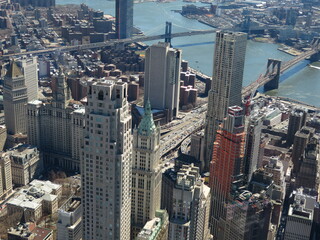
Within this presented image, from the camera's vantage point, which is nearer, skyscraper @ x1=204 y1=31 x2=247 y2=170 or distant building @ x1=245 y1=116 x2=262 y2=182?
distant building @ x1=245 y1=116 x2=262 y2=182

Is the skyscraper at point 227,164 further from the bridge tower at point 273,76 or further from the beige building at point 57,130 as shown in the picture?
the bridge tower at point 273,76

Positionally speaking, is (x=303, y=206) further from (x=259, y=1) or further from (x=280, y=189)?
(x=259, y=1)

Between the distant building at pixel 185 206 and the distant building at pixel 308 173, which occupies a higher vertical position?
the distant building at pixel 185 206

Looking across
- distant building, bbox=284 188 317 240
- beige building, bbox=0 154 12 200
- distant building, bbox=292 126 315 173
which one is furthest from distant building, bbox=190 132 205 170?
beige building, bbox=0 154 12 200

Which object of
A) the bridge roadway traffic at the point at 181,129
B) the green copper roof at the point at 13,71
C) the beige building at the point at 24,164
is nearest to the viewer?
the beige building at the point at 24,164

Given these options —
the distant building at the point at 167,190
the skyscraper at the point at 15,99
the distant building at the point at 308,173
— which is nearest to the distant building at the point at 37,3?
the skyscraper at the point at 15,99

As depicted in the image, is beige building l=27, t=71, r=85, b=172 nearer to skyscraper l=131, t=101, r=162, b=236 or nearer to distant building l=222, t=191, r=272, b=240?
skyscraper l=131, t=101, r=162, b=236

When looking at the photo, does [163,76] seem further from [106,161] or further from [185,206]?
[106,161]
